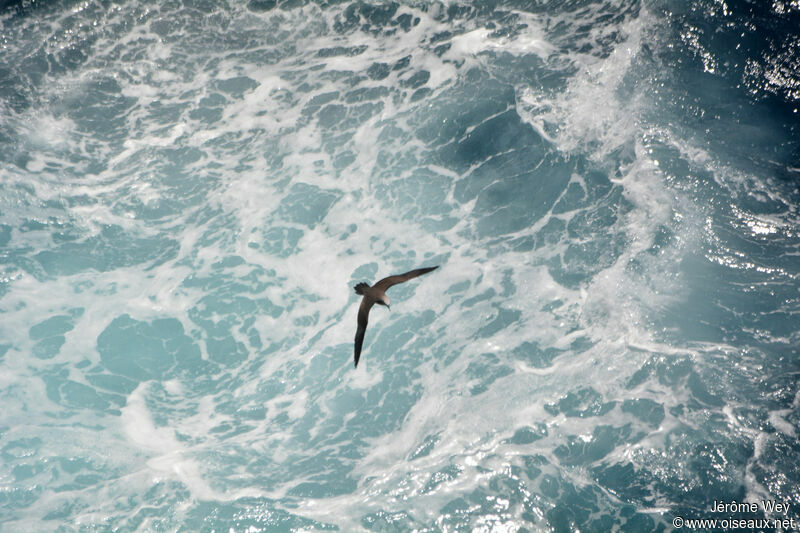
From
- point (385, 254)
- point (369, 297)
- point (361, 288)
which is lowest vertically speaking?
point (385, 254)

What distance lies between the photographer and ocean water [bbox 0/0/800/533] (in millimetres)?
18547

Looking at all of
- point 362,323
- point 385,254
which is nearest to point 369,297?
point 362,323

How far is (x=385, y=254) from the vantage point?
21.2 metres

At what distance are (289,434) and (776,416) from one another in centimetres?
1673

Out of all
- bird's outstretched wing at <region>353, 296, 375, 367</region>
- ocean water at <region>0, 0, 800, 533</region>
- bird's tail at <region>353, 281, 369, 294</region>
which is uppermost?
bird's tail at <region>353, 281, 369, 294</region>

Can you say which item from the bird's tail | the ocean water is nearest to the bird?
the bird's tail

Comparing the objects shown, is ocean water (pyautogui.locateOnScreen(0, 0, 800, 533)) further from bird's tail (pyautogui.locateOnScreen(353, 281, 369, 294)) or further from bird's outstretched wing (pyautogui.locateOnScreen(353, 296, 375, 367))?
bird's tail (pyautogui.locateOnScreen(353, 281, 369, 294))

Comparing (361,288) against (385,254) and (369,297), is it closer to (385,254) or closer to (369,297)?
(369,297)

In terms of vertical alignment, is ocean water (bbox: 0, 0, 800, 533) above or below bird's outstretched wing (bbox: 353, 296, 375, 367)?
below

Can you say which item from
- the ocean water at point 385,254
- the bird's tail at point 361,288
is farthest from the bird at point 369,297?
the ocean water at point 385,254

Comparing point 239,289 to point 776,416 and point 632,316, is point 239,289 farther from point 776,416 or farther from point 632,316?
point 776,416

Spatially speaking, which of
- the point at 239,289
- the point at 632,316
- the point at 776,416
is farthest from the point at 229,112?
the point at 776,416

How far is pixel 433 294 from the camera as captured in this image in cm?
2111

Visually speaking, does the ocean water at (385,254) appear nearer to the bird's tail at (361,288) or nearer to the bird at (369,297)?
the bird at (369,297)
